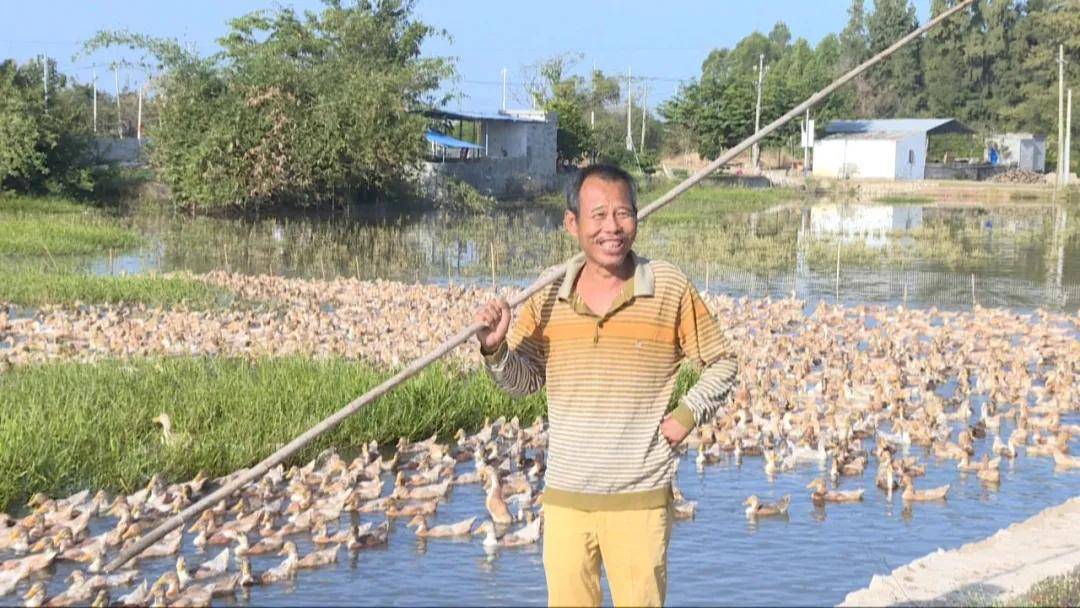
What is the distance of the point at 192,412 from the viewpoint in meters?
8.30

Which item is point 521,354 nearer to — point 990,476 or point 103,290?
point 990,476

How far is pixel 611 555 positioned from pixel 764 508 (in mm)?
3757

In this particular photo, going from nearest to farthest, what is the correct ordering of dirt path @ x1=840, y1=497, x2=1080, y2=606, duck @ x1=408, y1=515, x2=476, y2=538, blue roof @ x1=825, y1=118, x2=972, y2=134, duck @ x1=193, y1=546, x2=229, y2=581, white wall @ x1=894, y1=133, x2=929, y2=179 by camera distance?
dirt path @ x1=840, y1=497, x2=1080, y2=606
duck @ x1=193, y1=546, x2=229, y2=581
duck @ x1=408, y1=515, x2=476, y2=538
white wall @ x1=894, y1=133, x2=929, y2=179
blue roof @ x1=825, y1=118, x2=972, y2=134

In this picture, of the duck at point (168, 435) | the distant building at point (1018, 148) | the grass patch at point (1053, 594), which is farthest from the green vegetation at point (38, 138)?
the distant building at point (1018, 148)

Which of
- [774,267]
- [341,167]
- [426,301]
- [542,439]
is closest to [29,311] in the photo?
[426,301]

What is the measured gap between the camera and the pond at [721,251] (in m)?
19.8

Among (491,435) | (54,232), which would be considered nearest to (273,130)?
(54,232)

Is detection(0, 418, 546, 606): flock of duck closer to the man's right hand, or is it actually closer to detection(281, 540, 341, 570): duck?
detection(281, 540, 341, 570): duck

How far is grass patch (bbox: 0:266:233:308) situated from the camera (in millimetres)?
14766

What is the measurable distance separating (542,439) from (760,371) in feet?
9.74

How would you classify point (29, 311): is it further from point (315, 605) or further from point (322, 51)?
point (322, 51)

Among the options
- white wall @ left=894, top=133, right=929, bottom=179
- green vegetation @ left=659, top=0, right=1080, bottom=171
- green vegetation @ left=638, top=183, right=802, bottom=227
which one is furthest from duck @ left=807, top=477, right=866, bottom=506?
white wall @ left=894, top=133, right=929, bottom=179

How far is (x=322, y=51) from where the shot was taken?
44531 mm

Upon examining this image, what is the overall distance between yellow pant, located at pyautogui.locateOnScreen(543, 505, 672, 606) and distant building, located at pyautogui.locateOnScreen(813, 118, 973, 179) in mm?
57728
